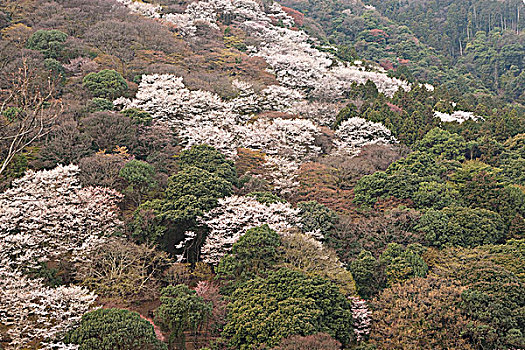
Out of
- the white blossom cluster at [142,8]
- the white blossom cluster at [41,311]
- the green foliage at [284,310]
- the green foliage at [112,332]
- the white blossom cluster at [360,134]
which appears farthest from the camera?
the white blossom cluster at [142,8]

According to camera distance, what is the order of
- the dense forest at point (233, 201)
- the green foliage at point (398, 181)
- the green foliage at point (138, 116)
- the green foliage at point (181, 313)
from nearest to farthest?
the dense forest at point (233, 201) < the green foliage at point (181, 313) < the green foliage at point (398, 181) < the green foliage at point (138, 116)

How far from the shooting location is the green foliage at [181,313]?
1683cm

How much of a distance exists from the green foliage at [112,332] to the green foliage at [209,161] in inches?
437

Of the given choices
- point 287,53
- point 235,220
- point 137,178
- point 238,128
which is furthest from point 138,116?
point 287,53

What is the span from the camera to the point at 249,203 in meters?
22.3

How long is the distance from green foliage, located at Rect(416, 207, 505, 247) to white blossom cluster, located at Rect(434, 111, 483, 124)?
14992 mm

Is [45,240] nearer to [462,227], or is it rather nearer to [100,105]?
[100,105]

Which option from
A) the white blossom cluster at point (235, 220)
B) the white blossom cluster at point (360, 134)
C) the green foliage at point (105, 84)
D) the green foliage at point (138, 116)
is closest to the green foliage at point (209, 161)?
the white blossom cluster at point (235, 220)

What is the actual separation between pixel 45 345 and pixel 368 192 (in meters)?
17.6

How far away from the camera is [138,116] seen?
93.5ft

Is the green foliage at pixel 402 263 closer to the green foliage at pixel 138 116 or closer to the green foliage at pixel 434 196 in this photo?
the green foliage at pixel 434 196

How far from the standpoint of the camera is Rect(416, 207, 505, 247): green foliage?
2212 centimetres

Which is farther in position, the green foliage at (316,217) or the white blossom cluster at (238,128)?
the white blossom cluster at (238,128)

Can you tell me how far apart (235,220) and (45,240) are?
805 cm
